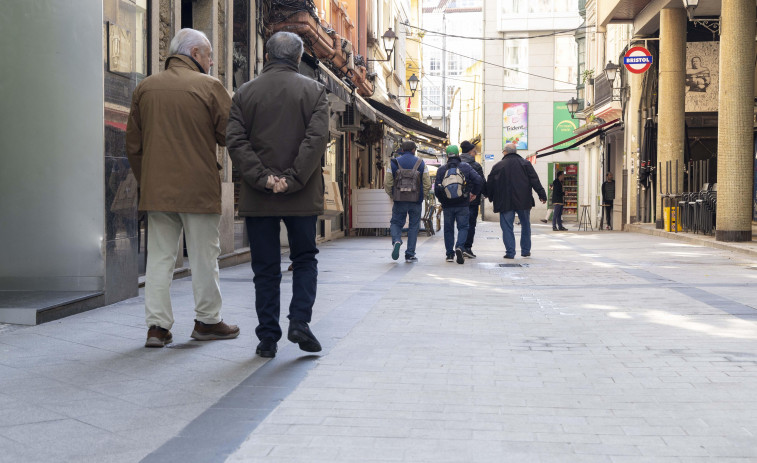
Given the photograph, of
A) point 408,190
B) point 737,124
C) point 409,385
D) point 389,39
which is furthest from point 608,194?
point 409,385

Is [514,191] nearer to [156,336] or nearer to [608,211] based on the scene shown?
[156,336]

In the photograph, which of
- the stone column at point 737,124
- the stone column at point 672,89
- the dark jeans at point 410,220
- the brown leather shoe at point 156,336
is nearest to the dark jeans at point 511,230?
the dark jeans at point 410,220

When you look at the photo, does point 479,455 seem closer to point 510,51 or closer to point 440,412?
point 440,412

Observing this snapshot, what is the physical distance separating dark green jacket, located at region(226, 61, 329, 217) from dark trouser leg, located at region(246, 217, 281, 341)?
12cm

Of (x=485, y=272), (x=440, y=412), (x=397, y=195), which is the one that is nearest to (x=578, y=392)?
(x=440, y=412)

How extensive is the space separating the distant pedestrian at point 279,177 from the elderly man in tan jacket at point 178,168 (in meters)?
0.40

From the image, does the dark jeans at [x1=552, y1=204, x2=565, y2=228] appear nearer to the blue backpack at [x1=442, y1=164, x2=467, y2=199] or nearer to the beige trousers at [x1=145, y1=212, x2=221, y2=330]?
the blue backpack at [x1=442, y1=164, x2=467, y2=199]

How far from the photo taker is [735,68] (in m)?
17.2

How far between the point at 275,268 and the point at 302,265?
158mm

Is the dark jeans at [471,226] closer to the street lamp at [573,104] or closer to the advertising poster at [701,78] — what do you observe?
the advertising poster at [701,78]

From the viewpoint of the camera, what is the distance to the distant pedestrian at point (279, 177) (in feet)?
17.8

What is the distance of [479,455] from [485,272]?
8.27 m

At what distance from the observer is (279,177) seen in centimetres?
537

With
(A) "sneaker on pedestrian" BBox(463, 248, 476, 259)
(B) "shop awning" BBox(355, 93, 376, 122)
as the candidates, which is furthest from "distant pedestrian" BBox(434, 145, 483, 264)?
(B) "shop awning" BBox(355, 93, 376, 122)
